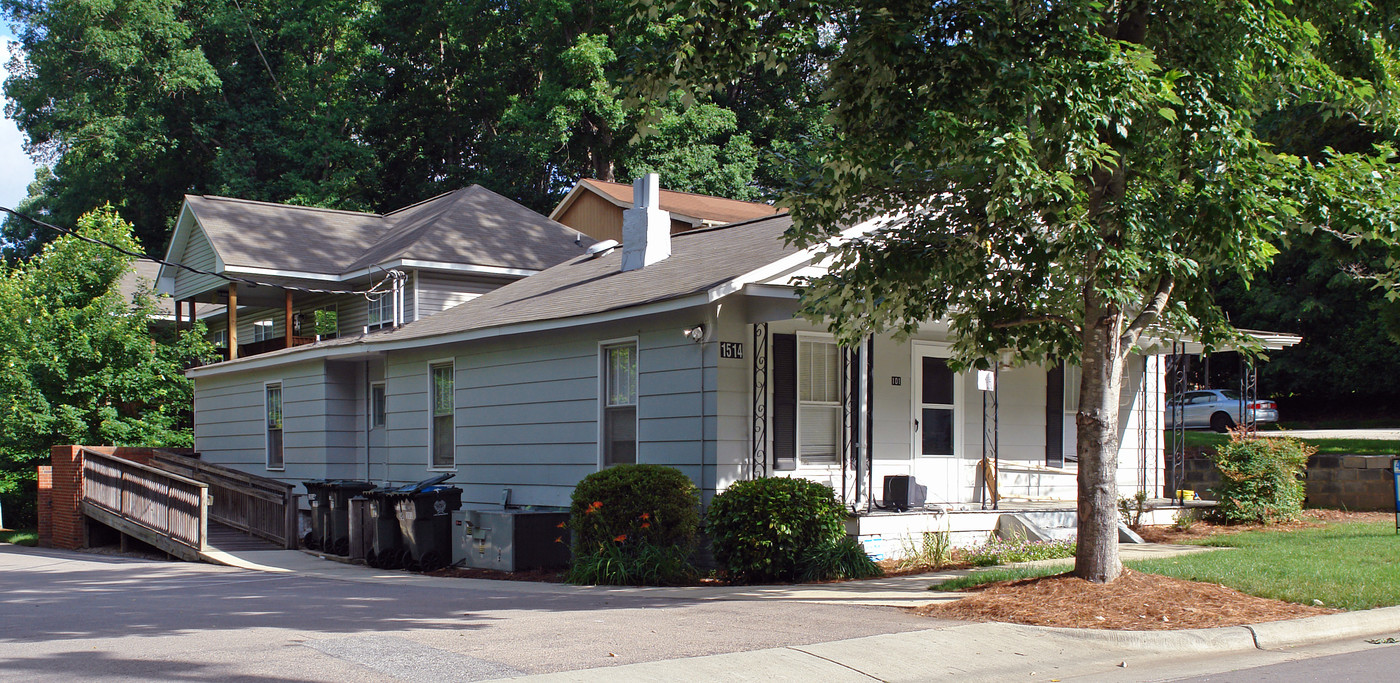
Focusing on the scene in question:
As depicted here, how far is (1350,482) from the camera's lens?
18000 millimetres

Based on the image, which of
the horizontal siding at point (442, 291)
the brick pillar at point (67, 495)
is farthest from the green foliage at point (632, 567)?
the brick pillar at point (67, 495)

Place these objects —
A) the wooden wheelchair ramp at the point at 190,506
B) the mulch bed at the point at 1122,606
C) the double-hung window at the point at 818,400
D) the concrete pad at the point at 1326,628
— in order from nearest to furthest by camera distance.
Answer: the concrete pad at the point at 1326,628, the mulch bed at the point at 1122,606, the double-hung window at the point at 818,400, the wooden wheelchair ramp at the point at 190,506

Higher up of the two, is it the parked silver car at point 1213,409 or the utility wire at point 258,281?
the utility wire at point 258,281

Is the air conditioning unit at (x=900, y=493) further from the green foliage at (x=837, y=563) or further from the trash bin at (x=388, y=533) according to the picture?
the trash bin at (x=388, y=533)

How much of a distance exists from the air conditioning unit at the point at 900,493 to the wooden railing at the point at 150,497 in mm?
9718

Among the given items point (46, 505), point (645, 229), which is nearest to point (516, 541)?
point (645, 229)

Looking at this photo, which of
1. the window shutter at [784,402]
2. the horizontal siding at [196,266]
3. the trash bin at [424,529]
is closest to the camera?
the window shutter at [784,402]

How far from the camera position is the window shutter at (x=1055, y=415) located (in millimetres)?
15984

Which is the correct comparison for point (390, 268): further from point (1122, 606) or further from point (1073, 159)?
point (1122, 606)

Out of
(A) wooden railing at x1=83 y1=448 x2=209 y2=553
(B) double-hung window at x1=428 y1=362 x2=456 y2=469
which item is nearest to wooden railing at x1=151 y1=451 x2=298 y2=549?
(A) wooden railing at x1=83 y1=448 x2=209 y2=553

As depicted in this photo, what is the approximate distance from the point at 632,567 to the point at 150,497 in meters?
9.76

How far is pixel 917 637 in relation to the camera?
795 cm

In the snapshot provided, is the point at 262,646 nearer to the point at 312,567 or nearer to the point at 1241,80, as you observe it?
the point at 312,567

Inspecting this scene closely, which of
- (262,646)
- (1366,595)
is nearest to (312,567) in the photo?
(262,646)
